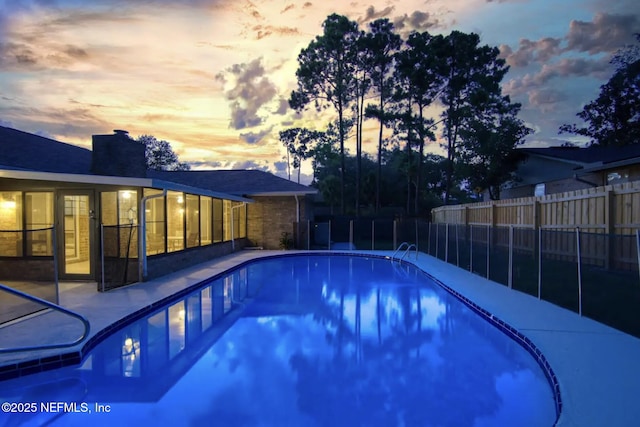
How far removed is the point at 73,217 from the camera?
9.02 meters

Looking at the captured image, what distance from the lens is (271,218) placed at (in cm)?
1830

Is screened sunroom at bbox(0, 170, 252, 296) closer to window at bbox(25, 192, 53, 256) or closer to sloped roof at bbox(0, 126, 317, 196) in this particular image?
window at bbox(25, 192, 53, 256)

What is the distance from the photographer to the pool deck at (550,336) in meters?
3.23

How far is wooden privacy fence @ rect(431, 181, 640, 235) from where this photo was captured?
574cm

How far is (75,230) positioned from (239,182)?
10.3 meters

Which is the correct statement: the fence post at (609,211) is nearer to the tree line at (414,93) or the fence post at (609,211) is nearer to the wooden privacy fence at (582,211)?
the wooden privacy fence at (582,211)

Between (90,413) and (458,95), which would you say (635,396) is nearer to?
(90,413)

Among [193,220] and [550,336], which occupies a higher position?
[193,220]

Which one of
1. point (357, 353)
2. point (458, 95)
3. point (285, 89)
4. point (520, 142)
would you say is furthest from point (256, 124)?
point (357, 353)

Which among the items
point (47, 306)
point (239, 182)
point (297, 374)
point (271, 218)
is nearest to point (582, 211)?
point (297, 374)

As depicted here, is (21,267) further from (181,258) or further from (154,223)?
(181,258)

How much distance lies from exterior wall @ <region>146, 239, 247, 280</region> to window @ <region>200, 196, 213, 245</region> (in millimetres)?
253

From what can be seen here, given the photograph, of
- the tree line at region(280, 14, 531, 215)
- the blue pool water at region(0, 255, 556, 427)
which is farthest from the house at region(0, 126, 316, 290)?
the tree line at region(280, 14, 531, 215)

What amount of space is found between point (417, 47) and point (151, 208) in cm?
1757
